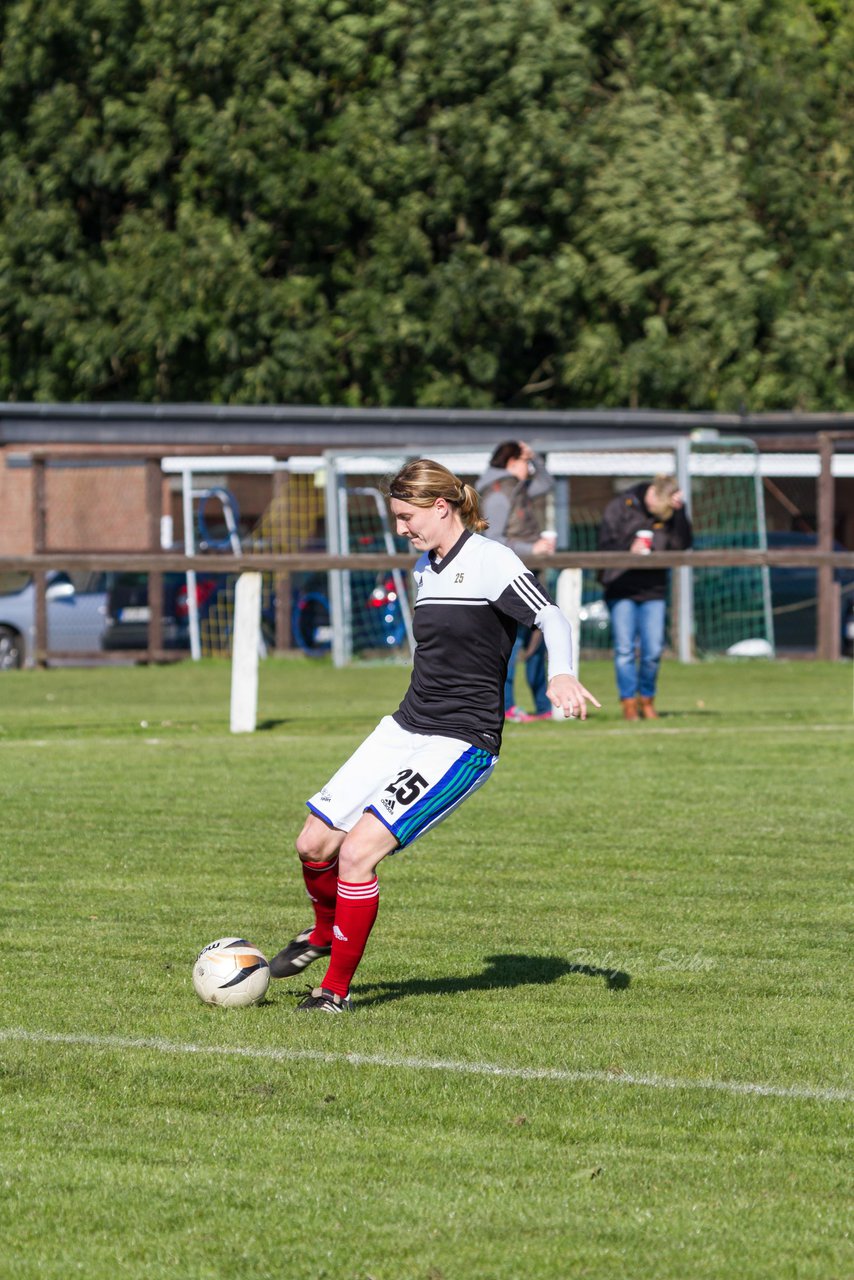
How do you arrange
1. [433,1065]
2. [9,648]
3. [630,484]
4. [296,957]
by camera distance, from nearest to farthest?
[433,1065] < [296,957] < [9,648] < [630,484]

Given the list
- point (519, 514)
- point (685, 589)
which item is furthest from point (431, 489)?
point (685, 589)

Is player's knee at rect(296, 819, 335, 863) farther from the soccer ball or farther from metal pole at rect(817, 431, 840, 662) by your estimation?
metal pole at rect(817, 431, 840, 662)

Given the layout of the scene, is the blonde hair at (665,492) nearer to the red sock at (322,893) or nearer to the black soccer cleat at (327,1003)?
the red sock at (322,893)

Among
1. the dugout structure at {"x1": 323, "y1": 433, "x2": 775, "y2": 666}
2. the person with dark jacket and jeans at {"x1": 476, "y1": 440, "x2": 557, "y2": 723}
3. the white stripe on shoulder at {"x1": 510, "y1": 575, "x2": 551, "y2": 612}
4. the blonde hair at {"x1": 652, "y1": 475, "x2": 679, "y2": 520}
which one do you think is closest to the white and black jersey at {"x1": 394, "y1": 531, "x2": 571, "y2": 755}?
the white stripe on shoulder at {"x1": 510, "y1": 575, "x2": 551, "y2": 612}

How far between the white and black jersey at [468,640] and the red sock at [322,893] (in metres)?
0.59

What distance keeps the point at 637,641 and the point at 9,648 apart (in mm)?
11653

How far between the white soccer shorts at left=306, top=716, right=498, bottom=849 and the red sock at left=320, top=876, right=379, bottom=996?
21 cm

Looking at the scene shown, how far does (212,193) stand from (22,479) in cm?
1165

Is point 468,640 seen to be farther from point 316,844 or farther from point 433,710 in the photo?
point 316,844

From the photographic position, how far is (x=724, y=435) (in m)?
29.8

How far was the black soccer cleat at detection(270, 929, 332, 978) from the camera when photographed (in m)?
6.88

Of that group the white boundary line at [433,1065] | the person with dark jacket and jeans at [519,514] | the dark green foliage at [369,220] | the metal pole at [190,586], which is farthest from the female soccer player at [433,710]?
the dark green foliage at [369,220]

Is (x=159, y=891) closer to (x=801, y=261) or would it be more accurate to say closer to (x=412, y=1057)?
(x=412, y=1057)

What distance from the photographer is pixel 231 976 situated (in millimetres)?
6445
